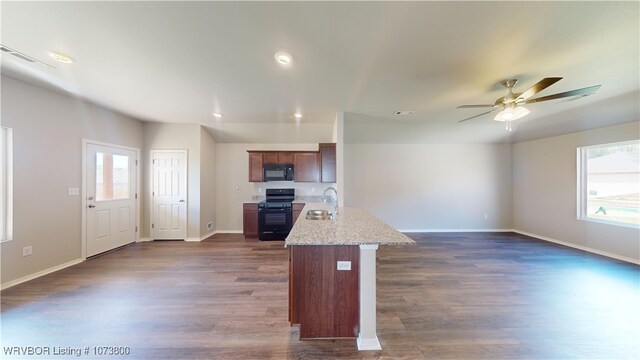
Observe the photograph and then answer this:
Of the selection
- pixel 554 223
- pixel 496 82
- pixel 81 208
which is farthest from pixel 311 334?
pixel 554 223

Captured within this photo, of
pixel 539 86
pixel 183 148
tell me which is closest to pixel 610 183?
pixel 539 86

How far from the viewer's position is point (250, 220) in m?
5.09

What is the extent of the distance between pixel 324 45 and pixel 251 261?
325 centimetres

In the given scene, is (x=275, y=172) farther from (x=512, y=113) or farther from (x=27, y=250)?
(x=512, y=113)

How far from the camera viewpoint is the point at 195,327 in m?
2.01

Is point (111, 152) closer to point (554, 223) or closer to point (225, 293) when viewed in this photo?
point (225, 293)

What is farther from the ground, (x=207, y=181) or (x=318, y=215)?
(x=207, y=181)

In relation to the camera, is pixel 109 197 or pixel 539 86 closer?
pixel 539 86

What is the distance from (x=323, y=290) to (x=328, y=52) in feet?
7.13

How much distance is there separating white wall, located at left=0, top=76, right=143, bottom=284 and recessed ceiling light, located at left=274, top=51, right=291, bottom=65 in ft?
11.2

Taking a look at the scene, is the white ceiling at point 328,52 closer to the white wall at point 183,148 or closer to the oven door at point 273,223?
the white wall at point 183,148

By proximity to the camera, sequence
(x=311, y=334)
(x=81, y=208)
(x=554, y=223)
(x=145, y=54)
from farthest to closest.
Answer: (x=554, y=223)
(x=81, y=208)
(x=145, y=54)
(x=311, y=334)

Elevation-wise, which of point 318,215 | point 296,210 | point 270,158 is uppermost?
point 270,158

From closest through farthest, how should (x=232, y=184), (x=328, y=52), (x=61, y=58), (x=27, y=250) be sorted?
(x=328, y=52) → (x=61, y=58) → (x=27, y=250) → (x=232, y=184)
